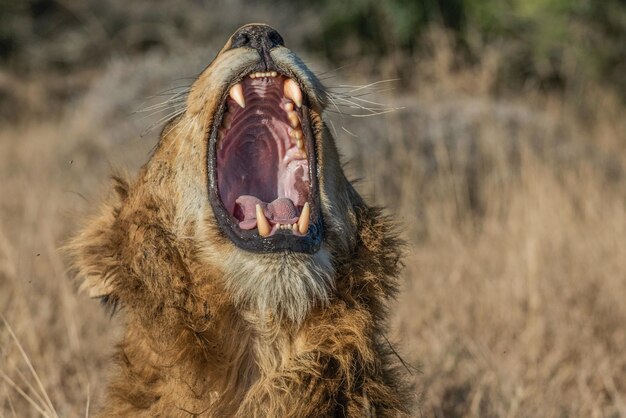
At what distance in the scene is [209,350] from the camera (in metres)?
2.73

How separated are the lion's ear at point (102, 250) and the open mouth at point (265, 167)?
34cm

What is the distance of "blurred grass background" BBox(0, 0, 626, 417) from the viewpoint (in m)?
4.54

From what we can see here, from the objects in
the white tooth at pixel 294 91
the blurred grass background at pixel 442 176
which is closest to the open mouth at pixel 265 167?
the white tooth at pixel 294 91

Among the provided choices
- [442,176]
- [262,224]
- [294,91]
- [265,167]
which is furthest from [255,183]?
[442,176]

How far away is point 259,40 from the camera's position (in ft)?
9.58

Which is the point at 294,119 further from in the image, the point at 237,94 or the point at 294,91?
the point at 237,94

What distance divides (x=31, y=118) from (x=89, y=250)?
11874 millimetres

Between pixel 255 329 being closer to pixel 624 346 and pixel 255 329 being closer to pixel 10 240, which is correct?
pixel 624 346

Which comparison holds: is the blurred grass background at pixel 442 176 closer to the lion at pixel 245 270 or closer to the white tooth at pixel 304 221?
the lion at pixel 245 270

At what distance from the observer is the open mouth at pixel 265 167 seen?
2734 mm

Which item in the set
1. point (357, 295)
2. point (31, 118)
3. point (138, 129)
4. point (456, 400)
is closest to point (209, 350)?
point (357, 295)

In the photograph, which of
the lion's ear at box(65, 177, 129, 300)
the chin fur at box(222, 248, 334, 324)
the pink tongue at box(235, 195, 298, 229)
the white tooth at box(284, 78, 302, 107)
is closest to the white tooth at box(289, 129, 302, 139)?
the white tooth at box(284, 78, 302, 107)

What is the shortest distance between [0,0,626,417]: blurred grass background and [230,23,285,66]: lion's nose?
418 millimetres

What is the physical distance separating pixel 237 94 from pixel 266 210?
1.25 feet
